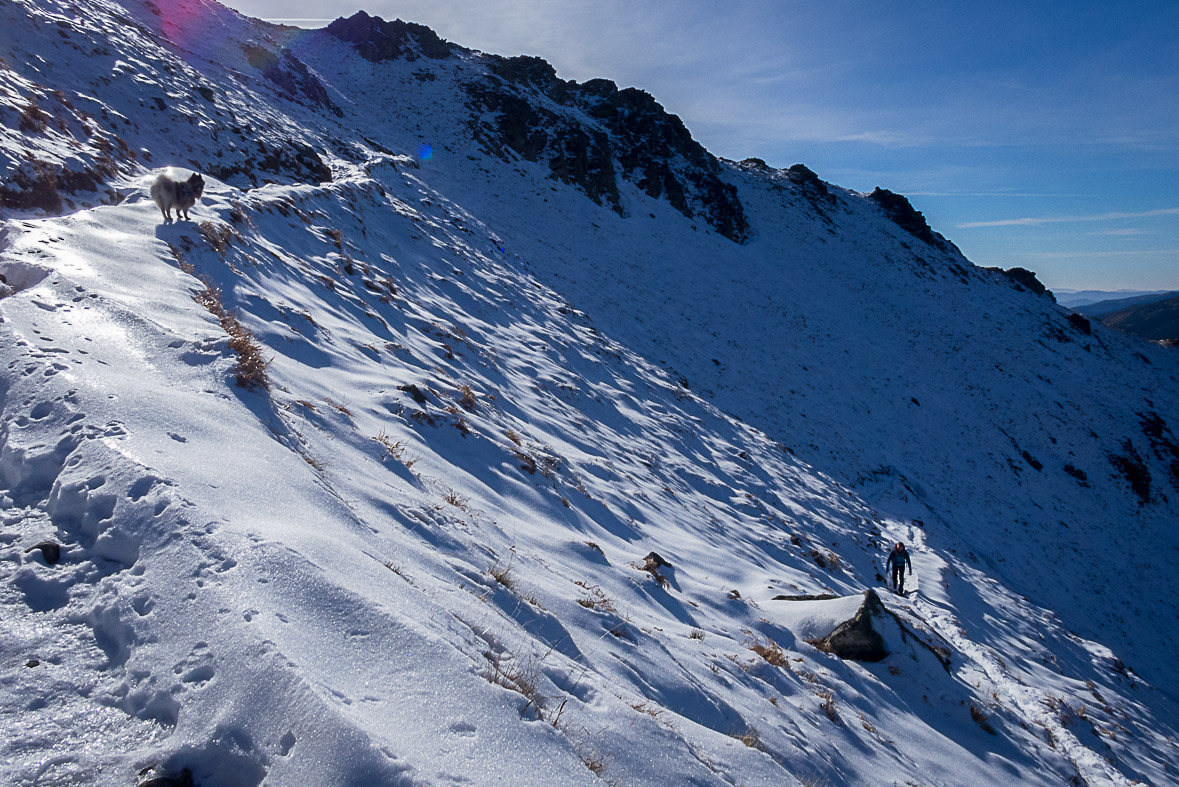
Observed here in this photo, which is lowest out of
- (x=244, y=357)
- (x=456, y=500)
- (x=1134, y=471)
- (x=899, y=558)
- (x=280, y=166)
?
(x=899, y=558)

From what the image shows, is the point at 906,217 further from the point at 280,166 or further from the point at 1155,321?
the point at 1155,321

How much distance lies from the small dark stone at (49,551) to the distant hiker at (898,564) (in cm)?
1335

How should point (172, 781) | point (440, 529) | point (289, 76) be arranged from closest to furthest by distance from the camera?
point (172, 781) → point (440, 529) → point (289, 76)

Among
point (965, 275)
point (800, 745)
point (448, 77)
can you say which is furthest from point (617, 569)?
point (965, 275)

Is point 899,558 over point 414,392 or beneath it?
beneath

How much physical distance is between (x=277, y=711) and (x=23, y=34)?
19121 millimetres

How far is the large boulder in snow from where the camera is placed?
269 inches

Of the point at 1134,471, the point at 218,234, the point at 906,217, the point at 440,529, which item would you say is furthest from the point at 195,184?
the point at 906,217

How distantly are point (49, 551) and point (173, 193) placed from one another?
7.00 metres

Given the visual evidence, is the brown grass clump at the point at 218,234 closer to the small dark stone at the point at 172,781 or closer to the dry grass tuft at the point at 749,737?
the small dark stone at the point at 172,781

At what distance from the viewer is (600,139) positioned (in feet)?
133

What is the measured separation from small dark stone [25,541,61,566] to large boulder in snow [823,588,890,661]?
7399mm

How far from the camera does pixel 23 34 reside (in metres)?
12.8

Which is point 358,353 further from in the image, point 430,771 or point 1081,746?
point 1081,746
